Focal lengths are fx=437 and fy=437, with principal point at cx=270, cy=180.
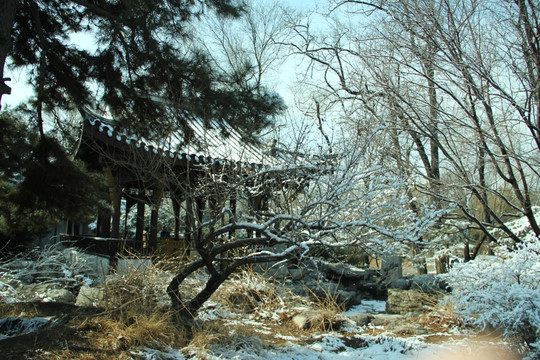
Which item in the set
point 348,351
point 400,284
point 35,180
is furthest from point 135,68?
point 400,284

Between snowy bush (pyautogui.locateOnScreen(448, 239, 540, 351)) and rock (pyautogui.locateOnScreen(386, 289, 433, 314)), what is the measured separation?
1.51m

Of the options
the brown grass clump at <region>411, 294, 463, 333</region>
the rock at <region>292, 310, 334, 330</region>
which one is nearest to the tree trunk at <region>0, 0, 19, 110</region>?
the rock at <region>292, 310, 334, 330</region>

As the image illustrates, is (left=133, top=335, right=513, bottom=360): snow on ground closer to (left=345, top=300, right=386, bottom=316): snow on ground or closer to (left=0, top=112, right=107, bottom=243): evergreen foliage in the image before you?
(left=0, top=112, right=107, bottom=243): evergreen foliage

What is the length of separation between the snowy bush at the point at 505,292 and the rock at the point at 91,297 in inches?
160

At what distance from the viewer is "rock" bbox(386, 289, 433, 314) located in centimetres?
649

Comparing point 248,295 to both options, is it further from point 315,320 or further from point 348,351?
point 348,351

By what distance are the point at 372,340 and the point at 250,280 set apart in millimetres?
2337

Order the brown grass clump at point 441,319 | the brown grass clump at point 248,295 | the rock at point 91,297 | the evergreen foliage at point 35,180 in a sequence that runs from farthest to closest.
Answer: the brown grass clump at point 248,295 < the brown grass clump at point 441,319 < the rock at point 91,297 < the evergreen foliage at point 35,180

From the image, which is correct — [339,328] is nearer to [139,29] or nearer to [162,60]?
[162,60]

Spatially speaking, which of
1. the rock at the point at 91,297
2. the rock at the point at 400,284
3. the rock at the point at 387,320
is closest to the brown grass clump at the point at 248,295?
the rock at the point at 387,320

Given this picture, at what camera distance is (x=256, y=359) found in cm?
378

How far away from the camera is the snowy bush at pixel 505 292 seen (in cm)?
405

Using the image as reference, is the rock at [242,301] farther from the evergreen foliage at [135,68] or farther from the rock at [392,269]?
the rock at [392,269]

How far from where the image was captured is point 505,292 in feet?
14.1
